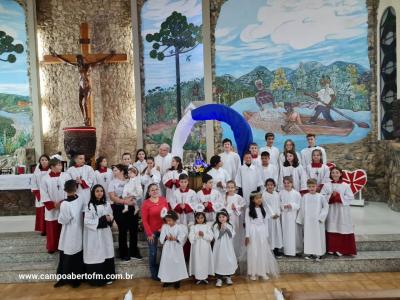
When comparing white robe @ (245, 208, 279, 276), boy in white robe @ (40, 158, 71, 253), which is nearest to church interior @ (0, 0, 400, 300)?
boy in white robe @ (40, 158, 71, 253)

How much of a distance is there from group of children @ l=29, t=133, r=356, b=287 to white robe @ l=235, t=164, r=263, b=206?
0.02 m

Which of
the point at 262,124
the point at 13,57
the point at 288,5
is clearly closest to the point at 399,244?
the point at 262,124

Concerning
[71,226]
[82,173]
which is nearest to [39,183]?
[82,173]

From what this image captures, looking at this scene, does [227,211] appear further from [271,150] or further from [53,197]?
[53,197]

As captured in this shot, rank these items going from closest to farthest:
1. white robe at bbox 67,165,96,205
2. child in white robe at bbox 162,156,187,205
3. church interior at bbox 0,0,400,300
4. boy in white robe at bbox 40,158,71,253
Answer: boy in white robe at bbox 40,158,71,253
white robe at bbox 67,165,96,205
child in white robe at bbox 162,156,187,205
church interior at bbox 0,0,400,300

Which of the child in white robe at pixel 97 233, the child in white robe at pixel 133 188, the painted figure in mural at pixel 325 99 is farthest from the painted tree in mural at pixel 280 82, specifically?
the child in white robe at pixel 97 233

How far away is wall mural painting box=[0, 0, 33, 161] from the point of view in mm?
10312

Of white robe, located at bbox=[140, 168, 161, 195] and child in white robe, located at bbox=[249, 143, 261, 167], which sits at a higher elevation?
child in white robe, located at bbox=[249, 143, 261, 167]

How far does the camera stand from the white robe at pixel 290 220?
6168 mm

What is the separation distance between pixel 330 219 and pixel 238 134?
2.25 m

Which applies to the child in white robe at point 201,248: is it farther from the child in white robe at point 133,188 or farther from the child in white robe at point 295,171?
the child in white robe at point 295,171

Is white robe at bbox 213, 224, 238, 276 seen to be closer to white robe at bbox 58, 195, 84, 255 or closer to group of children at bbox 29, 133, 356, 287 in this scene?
group of children at bbox 29, 133, 356, 287

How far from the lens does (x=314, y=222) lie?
6.11m

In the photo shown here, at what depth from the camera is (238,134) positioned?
7.34 metres
